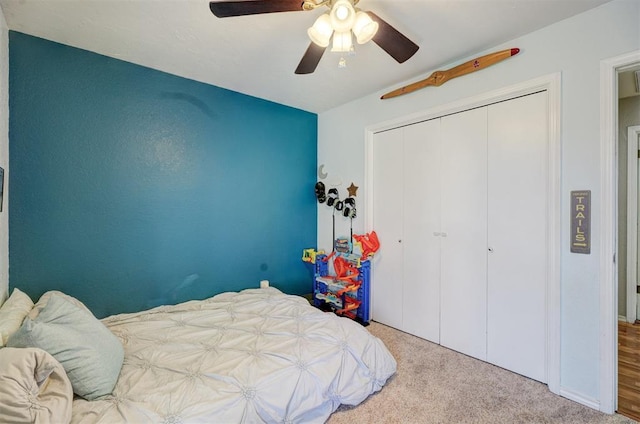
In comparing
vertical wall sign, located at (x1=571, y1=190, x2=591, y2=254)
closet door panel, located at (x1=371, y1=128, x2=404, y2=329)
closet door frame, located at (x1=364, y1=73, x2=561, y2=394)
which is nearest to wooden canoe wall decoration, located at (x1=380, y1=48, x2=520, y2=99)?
closet door frame, located at (x1=364, y1=73, x2=561, y2=394)

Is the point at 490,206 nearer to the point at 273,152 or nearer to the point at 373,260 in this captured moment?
the point at 373,260

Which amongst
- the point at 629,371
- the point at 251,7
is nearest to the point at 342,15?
the point at 251,7

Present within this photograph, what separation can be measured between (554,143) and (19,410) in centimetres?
298

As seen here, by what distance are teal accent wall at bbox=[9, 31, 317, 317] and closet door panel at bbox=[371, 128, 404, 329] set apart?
1.08 m

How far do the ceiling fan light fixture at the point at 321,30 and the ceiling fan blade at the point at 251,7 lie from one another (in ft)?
0.40

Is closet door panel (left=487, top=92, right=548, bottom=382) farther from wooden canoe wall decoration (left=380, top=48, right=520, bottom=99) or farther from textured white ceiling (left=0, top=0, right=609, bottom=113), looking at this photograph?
textured white ceiling (left=0, top=0, right=609, bottom=113)

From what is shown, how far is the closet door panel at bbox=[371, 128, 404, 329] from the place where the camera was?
9.63 ft

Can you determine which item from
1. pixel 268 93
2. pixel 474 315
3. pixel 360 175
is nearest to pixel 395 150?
pixel 360 175

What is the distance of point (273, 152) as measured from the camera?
132 inches

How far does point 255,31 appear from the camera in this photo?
6.50ft

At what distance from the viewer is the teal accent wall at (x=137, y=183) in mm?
2086

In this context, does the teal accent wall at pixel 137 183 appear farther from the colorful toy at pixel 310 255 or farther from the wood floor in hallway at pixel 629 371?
the wood floor in hallway at pixel 629 371

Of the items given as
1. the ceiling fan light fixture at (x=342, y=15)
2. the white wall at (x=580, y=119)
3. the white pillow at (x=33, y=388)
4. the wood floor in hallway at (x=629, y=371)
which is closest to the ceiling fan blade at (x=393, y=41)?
the ceiling fan light fixture at (x=342, y=15)

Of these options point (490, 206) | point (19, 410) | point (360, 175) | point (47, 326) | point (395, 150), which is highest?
point (395, 150)
